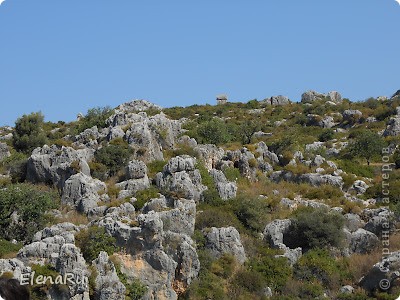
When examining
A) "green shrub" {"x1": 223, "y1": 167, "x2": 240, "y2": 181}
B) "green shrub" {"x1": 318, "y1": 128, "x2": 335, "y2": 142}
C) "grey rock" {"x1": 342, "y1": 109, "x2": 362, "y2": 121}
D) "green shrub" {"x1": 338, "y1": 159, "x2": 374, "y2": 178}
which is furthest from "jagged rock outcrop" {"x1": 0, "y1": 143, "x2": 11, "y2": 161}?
"grey rock" {"x1": 342, "y1": 109, "x2": 362, "y2": 121}

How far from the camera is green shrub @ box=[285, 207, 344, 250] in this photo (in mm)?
30906

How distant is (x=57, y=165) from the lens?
36.5m

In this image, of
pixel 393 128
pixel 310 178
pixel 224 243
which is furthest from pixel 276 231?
pixel 393 128

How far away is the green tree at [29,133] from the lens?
53781mm

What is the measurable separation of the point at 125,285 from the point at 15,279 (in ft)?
12.4

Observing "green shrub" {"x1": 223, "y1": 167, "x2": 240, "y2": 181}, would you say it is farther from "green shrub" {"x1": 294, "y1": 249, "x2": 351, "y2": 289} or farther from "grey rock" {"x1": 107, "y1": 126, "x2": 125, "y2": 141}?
"green shrub" {"x1": 294, "y1": 249, "x2": 351, "y2": 289}

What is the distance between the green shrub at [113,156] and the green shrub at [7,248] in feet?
31.5

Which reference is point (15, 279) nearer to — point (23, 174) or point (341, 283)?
point (341, 283)

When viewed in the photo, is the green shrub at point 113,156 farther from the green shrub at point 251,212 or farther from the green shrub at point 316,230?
the green shrub at point 316,230

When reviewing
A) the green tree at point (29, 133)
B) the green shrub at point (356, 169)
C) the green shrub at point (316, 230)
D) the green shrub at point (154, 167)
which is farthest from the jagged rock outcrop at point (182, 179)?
the green tree at point (29, 133)

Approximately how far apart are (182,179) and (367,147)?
19442 millimetres

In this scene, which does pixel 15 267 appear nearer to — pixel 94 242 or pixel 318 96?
pixel 94 242

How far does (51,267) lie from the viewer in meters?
24.7

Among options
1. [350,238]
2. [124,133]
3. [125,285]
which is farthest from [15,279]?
[124,133]
